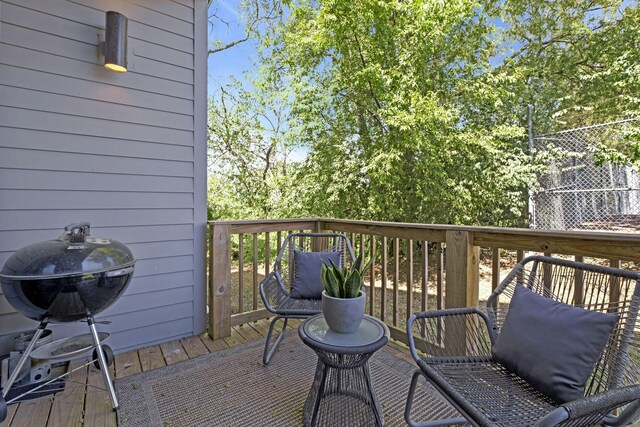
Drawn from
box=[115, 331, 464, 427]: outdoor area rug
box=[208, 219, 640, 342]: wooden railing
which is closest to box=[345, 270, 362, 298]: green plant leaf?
box=[208, 219, 640, 342]: wooden railing

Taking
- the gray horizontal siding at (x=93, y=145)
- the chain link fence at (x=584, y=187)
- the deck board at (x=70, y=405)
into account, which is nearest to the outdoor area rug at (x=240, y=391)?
the deck board at (x=70, y=405)

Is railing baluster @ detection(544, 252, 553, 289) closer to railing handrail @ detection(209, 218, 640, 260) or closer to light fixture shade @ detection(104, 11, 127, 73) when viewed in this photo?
railing handrail @ detection(209, 218, 640, 260)

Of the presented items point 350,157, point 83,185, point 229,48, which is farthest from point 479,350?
point 229,48

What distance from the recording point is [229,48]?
707 cm

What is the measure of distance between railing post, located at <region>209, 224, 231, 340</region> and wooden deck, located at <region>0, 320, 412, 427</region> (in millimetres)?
112

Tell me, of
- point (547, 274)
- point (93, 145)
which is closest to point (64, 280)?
point (93, 145)

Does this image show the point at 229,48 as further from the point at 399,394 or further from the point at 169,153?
the point at 399,394

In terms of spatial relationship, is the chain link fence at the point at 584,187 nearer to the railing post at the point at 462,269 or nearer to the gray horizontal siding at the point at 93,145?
the railing post at the point at 462,269

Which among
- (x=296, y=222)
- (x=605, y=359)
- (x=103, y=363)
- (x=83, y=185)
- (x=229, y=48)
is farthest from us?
(x=229, y=48)

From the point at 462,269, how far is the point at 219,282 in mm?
1939

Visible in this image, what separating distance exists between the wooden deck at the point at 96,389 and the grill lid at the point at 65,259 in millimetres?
790

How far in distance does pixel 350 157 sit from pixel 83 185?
3848 millimetres

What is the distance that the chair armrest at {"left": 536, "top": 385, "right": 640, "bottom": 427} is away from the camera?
875mm

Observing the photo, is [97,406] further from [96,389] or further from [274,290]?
[274,290]
